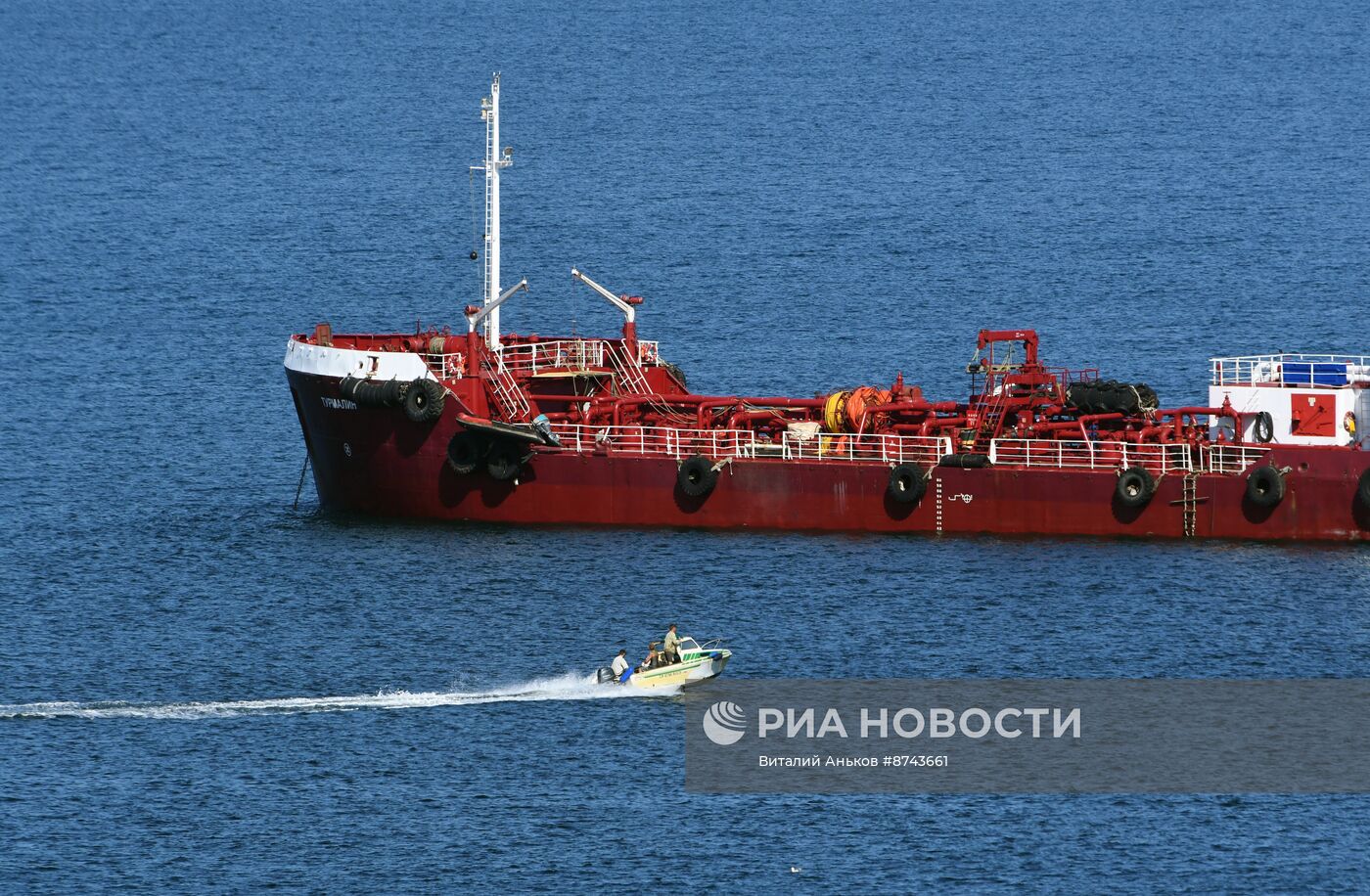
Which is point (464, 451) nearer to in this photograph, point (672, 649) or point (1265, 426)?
point (672, 649)

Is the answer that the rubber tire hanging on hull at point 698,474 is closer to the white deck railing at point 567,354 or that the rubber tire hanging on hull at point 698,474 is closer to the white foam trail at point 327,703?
the white deck railing at point 567,354

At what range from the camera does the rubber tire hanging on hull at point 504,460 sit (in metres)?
73.2

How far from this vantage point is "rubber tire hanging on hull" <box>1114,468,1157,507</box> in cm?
Result: 6925

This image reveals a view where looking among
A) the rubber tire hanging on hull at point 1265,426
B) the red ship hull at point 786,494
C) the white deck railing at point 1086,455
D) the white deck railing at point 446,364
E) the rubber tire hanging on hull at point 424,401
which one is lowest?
the red ship hull at point 786,494

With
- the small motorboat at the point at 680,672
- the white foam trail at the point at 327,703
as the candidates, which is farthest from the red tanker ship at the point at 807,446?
the white foam trail at the point at 327,703

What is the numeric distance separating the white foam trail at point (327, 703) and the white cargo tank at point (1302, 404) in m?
19.8

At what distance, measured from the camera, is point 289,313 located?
4461 inches

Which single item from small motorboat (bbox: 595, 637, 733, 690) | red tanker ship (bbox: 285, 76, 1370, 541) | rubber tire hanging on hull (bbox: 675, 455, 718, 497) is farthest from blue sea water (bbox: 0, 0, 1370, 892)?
rubber tire hanging on hull (bbox: 675, 455, 718, 497)

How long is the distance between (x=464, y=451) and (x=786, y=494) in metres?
8.81

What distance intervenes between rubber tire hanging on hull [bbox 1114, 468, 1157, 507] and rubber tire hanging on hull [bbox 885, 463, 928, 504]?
520 centimetres

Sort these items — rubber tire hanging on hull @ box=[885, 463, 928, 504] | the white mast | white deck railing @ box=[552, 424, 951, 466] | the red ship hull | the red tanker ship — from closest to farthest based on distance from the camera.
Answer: the red ship hull → the red tanker ship → rubber tire hanging on hull @ box=[885, 463, 928, 504] → white deck railing @ box=[552, 424, 951, 466] → the white mast

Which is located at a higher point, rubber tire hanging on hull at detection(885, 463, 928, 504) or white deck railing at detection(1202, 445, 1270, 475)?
white deck railing at detection(1202, 445, 1270, 475)

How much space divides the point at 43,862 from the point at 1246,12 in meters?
151

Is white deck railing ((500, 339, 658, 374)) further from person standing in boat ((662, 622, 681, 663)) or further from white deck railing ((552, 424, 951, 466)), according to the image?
person standing in boat ((662, 622, 681, 663))
